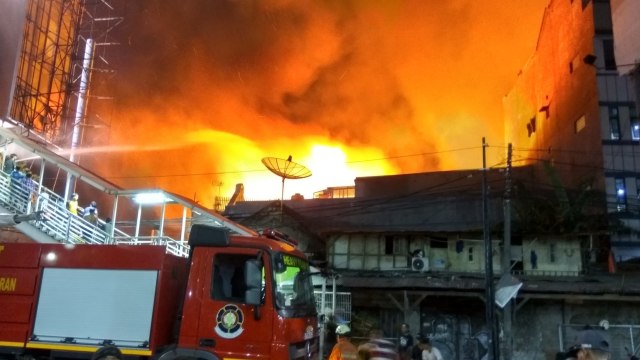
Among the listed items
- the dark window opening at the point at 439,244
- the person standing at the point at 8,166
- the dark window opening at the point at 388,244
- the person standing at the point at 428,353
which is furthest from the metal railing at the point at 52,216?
the dark window opening at the point at 439,244

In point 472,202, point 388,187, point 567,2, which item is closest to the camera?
point 472,202

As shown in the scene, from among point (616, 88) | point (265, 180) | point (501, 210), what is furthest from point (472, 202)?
point (265, 180)

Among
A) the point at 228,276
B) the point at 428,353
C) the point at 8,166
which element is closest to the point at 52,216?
the point at 8,166

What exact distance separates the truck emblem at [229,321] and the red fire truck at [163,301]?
0.01 metres

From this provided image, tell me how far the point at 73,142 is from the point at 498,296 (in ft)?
73.2

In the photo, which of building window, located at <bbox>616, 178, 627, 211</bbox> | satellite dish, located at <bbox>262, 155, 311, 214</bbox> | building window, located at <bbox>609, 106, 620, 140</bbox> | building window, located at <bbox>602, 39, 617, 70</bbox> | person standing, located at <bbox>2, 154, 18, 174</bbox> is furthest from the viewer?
building window, located at <bbox>602, 39, 617, 70</bbox>

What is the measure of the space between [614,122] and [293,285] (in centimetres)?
2544

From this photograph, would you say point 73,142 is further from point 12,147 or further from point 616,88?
point 616,88

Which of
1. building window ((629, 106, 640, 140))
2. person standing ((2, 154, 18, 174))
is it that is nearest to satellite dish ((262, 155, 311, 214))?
person standing ((2, 154, 18, 174))

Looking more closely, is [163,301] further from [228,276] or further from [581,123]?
[581,123]

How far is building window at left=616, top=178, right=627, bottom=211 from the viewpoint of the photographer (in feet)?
84.8

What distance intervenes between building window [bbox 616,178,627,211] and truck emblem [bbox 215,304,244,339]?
23.9 metres

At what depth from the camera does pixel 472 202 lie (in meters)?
29.5

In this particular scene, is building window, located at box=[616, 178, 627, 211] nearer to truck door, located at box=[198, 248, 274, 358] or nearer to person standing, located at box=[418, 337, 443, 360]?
person standing, located at box=[418, 337, 443, 360]
